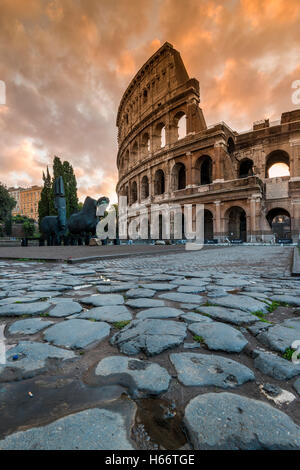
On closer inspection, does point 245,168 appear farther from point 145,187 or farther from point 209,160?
point 145,187

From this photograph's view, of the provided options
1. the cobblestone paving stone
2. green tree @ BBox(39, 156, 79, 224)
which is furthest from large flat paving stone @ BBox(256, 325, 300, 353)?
green tree @ BBox(39, 156, 79, 224)

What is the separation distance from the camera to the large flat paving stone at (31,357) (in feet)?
3.15

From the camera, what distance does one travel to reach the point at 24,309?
176cm

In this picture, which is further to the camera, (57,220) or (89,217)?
(57,220)

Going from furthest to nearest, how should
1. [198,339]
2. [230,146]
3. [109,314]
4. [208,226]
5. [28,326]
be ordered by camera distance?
[230,146] < [208,226] < [109,314] < [28,326] < [198,339]

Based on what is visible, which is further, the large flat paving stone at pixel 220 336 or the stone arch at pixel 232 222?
the stone arch at pixel 232 222

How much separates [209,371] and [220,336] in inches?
14.2

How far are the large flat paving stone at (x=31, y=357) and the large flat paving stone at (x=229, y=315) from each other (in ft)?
3.43

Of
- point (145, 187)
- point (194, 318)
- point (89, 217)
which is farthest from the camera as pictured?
point (145, 187)

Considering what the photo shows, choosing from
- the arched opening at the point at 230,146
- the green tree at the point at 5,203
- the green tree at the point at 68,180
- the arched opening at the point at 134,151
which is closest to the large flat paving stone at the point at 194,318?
the arched opening at the point at 230,146

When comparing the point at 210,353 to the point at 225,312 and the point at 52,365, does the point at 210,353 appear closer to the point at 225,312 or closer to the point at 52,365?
the point at 225,312

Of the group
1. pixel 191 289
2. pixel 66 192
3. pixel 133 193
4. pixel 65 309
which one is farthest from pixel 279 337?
pixel 133 193

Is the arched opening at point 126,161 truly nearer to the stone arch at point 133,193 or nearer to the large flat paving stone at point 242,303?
the stone arch at point 133,193

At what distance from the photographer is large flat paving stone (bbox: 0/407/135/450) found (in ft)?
1.94
